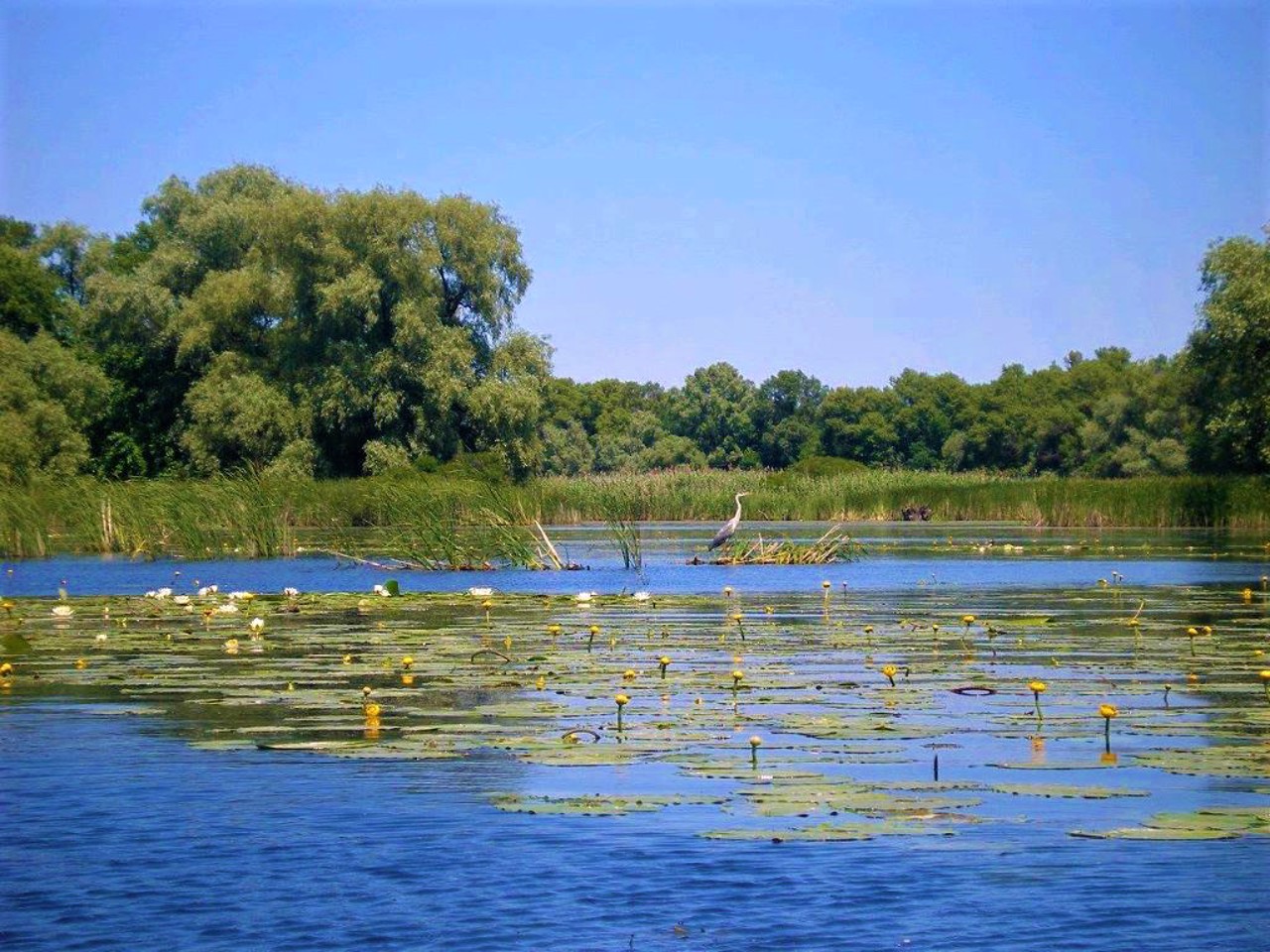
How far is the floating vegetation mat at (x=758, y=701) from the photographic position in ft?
24.9

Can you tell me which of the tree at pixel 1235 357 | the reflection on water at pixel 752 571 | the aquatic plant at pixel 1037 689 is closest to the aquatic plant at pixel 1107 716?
the aquatic plant at pixel 1037 689

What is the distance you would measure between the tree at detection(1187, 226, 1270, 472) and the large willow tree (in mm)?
24933

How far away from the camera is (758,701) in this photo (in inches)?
419

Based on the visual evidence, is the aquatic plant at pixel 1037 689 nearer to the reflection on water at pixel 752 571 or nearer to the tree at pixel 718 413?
the reflection on water at pixel 752 571

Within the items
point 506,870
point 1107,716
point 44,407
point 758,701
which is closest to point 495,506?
point 758,701

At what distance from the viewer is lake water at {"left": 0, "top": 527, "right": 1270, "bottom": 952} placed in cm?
580

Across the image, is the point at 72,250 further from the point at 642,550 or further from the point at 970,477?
the point at 642,550

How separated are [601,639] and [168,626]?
17.8ft

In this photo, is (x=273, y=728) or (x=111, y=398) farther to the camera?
(x=111, y=398)

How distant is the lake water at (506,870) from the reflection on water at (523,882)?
14 mm

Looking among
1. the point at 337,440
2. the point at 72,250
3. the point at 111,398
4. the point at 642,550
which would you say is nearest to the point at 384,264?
the point at 337,440

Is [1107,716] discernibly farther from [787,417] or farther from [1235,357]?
[787,417]

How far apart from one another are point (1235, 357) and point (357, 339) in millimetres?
32189

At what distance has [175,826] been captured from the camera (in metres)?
7.39
